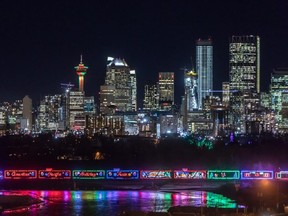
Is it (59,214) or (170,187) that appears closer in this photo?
(59,214)

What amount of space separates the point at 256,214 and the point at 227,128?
151 meters

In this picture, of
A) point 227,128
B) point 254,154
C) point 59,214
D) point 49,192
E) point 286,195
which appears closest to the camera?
point 59,214

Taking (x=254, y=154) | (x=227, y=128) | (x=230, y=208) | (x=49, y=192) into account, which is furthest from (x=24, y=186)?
(x=227, y=128)

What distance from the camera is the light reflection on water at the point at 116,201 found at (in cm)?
4050

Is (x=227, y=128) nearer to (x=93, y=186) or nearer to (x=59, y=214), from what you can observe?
(x=93, y=186)

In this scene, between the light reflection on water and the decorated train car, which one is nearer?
the light reflection on water

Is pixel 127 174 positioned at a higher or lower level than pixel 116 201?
higher

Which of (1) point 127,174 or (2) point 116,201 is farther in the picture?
(1) point 127,174

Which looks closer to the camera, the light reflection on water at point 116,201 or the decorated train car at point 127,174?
the light reflection on water at point 116,201

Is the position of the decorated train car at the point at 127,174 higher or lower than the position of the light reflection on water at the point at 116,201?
higher

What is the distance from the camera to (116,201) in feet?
144

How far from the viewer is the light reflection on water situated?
4050 centimetres

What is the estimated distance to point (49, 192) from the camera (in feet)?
161

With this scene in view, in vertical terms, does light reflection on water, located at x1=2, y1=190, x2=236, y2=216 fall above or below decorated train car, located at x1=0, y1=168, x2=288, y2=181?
below
